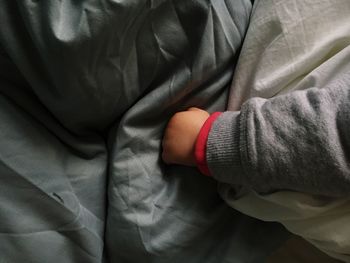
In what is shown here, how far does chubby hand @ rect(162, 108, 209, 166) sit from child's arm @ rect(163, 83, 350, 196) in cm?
3

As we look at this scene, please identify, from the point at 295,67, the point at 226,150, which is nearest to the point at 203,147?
the point at 226,150

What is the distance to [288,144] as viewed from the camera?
488 mm

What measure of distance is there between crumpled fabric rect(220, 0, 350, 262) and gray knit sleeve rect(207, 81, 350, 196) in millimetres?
39

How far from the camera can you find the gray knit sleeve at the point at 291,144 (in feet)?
1.54

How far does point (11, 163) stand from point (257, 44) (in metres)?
0.34

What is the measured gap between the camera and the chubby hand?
558 mm

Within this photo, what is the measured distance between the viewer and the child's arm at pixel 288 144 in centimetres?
47

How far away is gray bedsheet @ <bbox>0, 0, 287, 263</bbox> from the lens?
1.59 ft

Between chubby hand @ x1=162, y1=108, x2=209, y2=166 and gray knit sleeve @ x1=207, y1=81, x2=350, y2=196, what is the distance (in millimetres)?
40

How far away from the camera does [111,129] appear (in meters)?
0.59

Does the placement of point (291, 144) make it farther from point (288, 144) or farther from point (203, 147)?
point (203, 147)

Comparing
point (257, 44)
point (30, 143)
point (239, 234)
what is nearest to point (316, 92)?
point (257, 44)

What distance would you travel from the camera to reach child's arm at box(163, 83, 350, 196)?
47 cm

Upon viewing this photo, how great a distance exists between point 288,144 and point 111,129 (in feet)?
0.76
